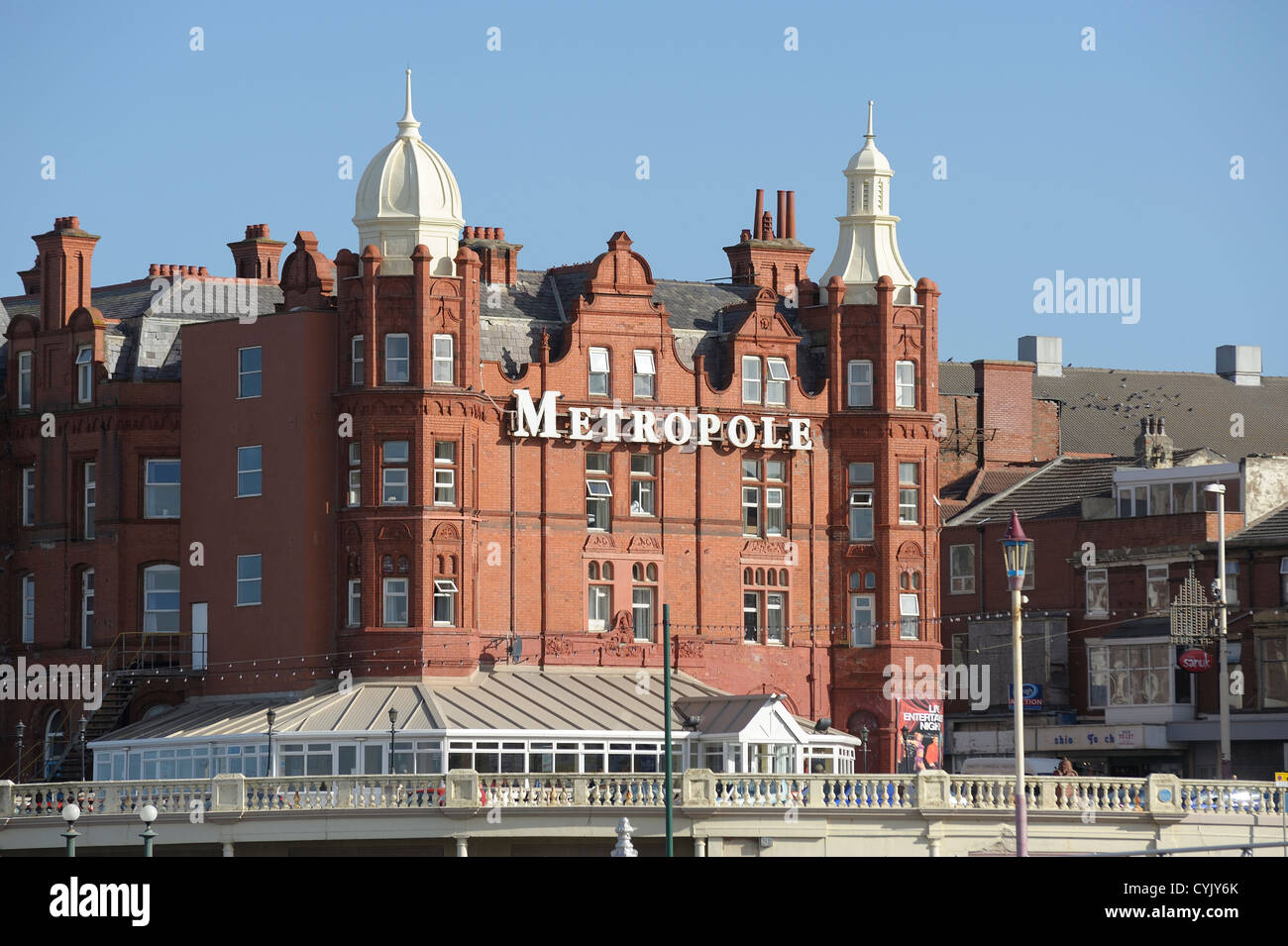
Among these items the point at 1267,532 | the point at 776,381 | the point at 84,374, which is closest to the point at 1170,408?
the point at 1267,532

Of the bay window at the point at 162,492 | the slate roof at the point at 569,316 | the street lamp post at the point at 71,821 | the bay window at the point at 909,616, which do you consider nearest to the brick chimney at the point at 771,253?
the slate roof at the point at 569,316

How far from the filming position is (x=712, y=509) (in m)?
79.2

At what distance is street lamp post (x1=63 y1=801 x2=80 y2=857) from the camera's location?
58.8 m

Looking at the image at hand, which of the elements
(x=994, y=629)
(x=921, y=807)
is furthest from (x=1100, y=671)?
(x=921, y=807)

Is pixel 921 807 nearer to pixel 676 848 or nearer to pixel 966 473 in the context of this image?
pixel 676 848

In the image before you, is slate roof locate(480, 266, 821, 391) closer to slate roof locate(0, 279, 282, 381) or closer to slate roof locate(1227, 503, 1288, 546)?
slate roof locate(0, 279, 282, 381)

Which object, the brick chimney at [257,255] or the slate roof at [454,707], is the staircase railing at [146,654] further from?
the brick chimney at [257,255]

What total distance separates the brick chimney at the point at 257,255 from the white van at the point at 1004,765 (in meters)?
29.0

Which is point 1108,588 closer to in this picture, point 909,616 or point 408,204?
point 909,616

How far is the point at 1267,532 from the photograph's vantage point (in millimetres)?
86812

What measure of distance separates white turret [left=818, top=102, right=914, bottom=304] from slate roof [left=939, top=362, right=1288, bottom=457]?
24638 mm

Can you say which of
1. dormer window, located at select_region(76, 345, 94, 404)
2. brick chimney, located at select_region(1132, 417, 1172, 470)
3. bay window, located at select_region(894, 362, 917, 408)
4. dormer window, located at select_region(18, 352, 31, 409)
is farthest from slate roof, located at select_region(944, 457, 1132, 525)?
dormer window, located at select_region(18, 352, 31, 409)

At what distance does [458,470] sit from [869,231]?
17.5m

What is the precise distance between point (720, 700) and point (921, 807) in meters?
10.3
